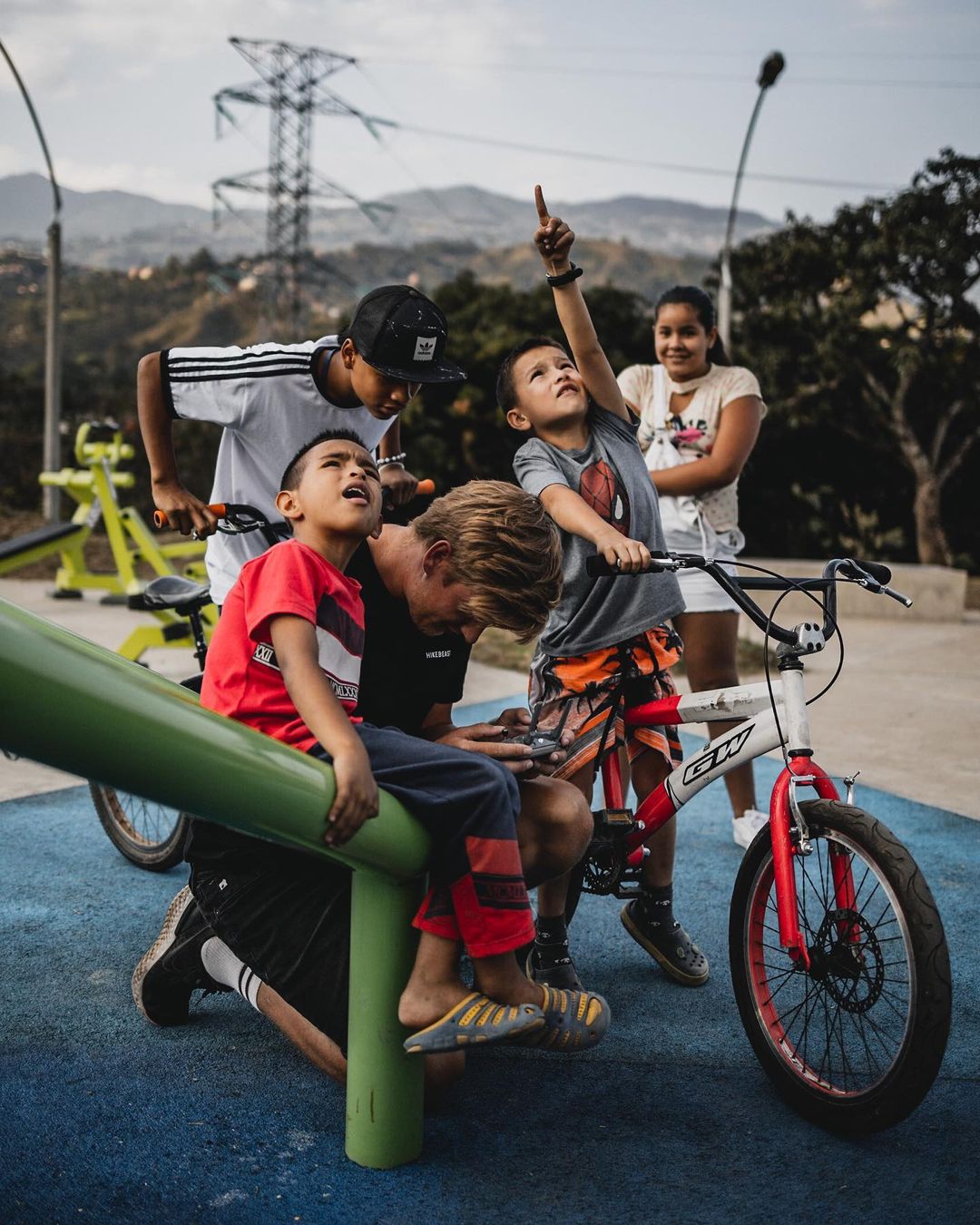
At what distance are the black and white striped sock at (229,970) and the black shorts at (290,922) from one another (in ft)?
0.47

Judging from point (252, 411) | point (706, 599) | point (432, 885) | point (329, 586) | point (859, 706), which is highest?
point (252, 411)

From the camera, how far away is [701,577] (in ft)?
12.3

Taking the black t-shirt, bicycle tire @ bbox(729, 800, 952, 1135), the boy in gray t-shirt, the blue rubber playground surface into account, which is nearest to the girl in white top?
the boy in gray t-shirt

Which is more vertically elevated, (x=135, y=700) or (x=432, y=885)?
(x=135, y=700)

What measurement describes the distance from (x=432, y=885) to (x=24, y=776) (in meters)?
3.24

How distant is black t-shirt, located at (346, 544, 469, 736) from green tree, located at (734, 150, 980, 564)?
17625mm

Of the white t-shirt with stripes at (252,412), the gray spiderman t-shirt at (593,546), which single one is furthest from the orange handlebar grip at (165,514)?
the gray spiderman t-shirt at (593,546)

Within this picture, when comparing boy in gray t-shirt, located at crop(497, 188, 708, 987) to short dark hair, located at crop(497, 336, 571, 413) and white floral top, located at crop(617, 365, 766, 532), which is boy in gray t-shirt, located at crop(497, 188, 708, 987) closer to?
short dark hair, located at crop(497, 336, 571, 413)

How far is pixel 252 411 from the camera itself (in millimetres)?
3156

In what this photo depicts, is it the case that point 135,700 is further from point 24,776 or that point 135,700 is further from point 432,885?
point 24,776

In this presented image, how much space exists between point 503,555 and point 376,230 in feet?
233

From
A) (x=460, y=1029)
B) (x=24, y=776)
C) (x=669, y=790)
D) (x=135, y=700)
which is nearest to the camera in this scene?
(x=135, y=700)

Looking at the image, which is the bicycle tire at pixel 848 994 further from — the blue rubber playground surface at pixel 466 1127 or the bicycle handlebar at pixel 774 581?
the bicycle handlebar at pixel 774 581

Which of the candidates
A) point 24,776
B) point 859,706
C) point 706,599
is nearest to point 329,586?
point 706,599
